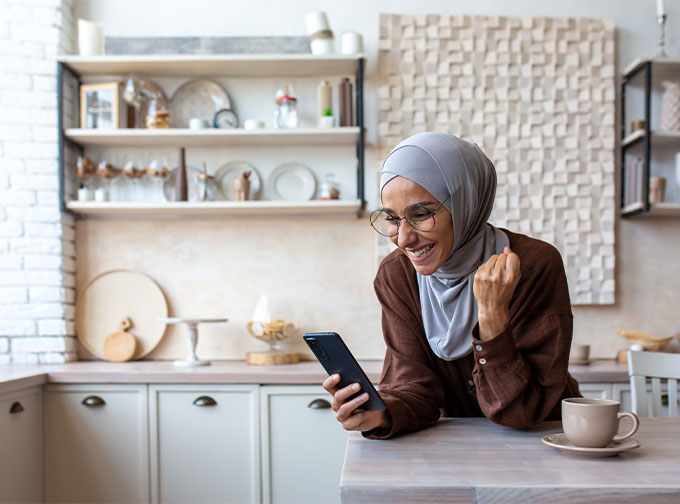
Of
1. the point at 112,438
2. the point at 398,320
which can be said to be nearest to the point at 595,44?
the point at 398,320

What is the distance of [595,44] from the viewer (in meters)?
3.26

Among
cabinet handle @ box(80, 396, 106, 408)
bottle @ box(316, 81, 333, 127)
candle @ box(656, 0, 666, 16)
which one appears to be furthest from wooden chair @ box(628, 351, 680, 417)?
A: cabinet handle @ box(80, 396, 106, 408)

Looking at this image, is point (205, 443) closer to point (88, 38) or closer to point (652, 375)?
point (652, 375)

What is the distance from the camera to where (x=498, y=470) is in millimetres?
1053

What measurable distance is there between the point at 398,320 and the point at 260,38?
2242 mm

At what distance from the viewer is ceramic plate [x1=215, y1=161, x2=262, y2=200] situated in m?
3.29

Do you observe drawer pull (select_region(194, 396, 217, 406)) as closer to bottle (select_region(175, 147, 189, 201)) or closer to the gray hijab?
bottle (select_region(175, 147, 189, 201))

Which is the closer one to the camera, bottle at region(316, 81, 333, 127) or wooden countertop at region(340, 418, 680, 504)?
wooden countertop at region(340, 418, 680, 504)

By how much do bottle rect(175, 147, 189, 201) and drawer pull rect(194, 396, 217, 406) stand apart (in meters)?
0.94

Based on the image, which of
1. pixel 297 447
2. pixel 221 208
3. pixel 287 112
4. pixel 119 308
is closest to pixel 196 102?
pixel 287 112

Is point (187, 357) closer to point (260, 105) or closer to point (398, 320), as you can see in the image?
point (260, 105)

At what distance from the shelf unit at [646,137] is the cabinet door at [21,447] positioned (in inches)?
110

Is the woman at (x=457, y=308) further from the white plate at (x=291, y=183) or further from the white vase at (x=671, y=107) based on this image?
the white vase at (x=671, y=107)

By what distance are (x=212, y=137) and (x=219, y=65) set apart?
35 cm
